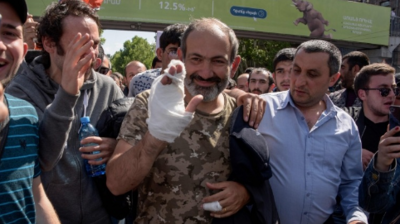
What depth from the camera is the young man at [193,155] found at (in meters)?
1.84

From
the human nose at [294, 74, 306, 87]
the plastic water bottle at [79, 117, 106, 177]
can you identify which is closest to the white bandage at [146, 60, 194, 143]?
the plastic water bottle at [79, 117, 106, 177]

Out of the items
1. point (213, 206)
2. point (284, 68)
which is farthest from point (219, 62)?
point (284, 68)

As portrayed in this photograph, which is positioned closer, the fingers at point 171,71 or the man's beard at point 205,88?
the fingers at point 171,71

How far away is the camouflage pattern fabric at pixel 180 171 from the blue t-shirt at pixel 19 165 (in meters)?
0.48

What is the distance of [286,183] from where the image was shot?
2.26 metres

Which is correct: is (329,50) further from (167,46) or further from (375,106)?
(167,46)

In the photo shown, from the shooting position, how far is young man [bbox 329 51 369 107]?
4582mm

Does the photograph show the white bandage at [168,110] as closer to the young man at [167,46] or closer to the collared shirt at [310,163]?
the collared shirt at [310,163]

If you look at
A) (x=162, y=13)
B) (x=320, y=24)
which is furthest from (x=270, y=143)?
(x=320, y=24)

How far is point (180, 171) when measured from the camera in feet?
6.25

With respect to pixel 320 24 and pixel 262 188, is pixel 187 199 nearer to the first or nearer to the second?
pixel 262 188

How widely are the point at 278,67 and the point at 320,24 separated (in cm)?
1809

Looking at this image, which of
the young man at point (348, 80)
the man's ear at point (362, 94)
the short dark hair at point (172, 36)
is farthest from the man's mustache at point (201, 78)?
the young man at point (348, 80)

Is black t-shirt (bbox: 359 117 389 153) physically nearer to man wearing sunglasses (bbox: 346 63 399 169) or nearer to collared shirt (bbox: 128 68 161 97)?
man wearing sunglasses (bbox: 346 63 399 169)
